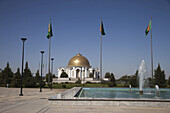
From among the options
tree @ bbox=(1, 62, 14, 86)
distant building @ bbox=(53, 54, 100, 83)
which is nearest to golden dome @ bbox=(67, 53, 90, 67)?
distant building @ bbox=(53, 54, 100, 83)

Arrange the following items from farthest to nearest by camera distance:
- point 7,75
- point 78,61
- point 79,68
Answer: point 78,61 < point 79,68 < point 7,75

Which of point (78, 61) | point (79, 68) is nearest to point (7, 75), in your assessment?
point (79, 68)

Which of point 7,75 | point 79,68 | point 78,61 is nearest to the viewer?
point 7,75

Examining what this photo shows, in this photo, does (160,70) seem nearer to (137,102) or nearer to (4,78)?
(137,102)

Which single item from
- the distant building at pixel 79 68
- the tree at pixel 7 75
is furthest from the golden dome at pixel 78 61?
the tree at pixel 7 75

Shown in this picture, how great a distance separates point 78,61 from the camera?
2899 inches

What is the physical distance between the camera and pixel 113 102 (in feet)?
26.9

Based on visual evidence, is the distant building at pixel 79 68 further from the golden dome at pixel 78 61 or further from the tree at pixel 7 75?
the tree at pixel 7 75

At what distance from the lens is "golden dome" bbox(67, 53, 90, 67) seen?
241 feet

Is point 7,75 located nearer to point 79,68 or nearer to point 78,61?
point 79,68

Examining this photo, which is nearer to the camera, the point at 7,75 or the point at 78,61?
the point at 7,75

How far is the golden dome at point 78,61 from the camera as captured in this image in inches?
2889

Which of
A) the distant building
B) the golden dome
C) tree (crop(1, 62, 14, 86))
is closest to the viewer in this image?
tree (crop(1, 62, 14, 86))

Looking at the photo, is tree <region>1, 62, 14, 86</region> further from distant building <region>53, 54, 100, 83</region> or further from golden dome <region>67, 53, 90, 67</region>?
golden dome <region>67, 53, 90, 67</region>
